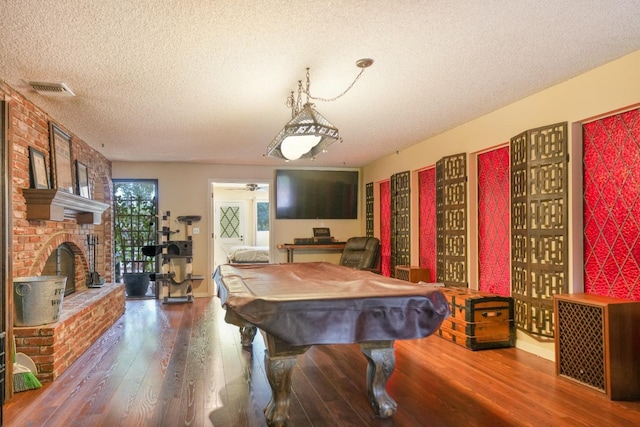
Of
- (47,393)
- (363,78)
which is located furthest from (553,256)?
(47,393)

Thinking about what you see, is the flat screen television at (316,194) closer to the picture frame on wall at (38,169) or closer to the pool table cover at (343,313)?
the picture frame on wall at (38,169)

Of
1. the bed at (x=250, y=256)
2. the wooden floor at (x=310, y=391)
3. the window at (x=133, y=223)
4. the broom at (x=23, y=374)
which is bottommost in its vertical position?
the wooden floor at (x=310, y=391)

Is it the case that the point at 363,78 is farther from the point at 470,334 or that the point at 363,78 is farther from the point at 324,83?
the point at 470,334

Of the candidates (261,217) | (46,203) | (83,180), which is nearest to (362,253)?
(83,180)

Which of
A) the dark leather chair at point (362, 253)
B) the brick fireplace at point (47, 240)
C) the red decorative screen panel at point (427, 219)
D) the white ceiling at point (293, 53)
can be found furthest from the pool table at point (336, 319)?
the dark leather chair at point (362, 253)

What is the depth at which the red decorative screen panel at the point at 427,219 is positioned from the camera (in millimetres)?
5391

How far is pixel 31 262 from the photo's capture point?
11.7 feet

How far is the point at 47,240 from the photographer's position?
12.8 feet

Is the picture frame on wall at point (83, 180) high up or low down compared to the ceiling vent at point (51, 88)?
down

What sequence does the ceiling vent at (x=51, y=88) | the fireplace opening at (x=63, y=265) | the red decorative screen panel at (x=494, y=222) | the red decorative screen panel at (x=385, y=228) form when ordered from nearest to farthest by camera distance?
the ceiling vent at (x=51, y=88)
the red decorative screen panel at (x=494, y=222)
the fireplace opening at (x=63, y=265)
the red decorative screen panel at (x=385, y=228)

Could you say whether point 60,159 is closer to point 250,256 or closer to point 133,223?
point 133,223

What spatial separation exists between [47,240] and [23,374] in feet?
4.81

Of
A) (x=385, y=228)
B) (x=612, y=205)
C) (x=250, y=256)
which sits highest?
(x=612, y=205)

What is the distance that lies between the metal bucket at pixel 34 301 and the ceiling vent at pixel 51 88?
1.55 metres
